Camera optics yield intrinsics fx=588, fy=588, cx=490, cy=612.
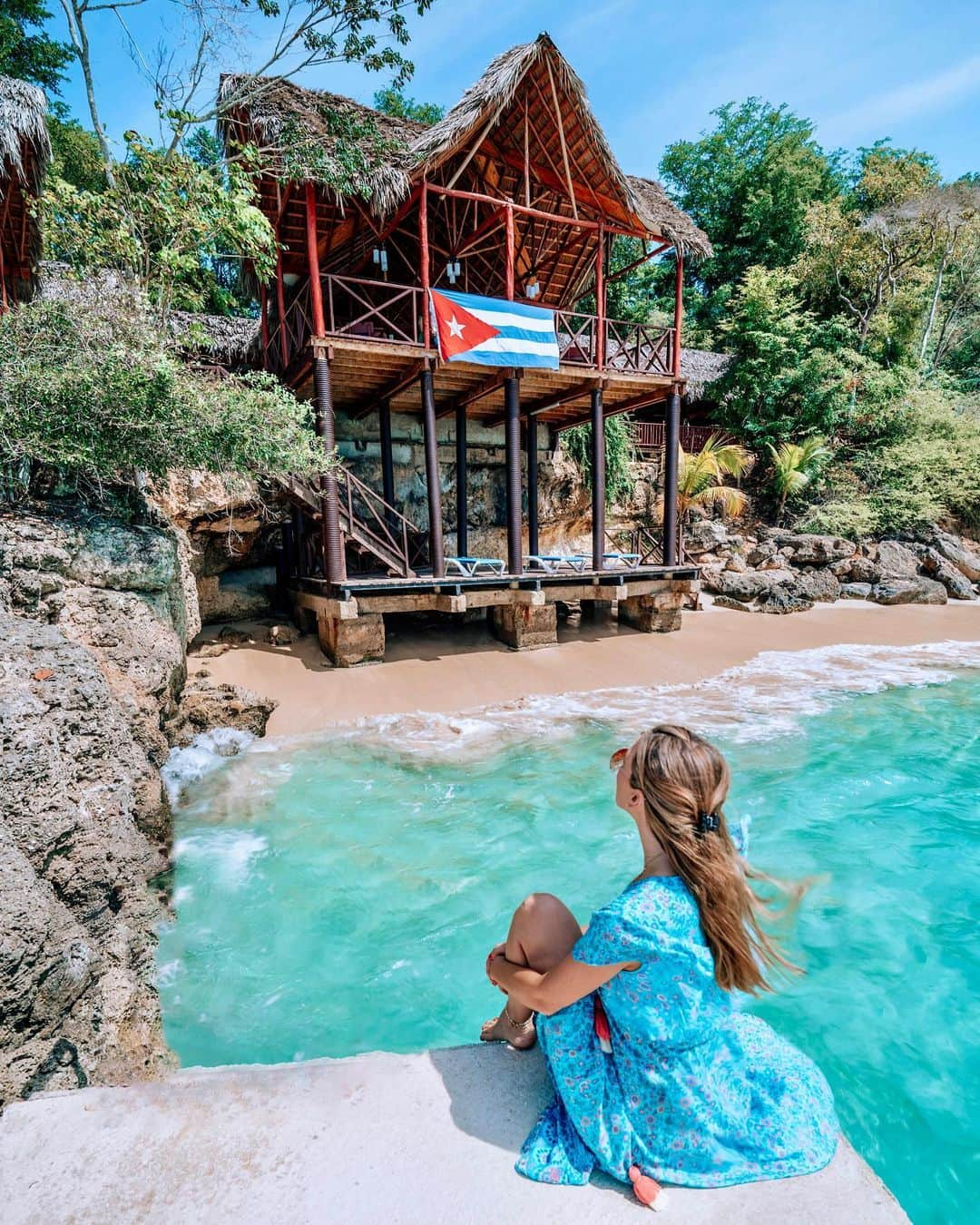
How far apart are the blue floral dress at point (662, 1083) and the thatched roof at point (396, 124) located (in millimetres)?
8918

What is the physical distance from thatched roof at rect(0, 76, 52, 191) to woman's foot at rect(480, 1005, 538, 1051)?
8883 millimetres

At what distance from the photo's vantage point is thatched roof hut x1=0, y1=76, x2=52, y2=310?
6.21 metres

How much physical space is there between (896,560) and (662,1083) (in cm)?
1564

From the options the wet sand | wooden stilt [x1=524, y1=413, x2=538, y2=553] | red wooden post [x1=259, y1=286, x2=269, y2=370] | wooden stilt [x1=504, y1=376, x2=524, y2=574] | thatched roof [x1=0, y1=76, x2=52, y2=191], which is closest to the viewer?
thatched roof [x1=0, y1=76, x2=52, y2=191]

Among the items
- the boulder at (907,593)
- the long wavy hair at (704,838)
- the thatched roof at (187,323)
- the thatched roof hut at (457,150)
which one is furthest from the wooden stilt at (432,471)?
the boulder at (907,593)

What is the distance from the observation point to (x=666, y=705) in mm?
7473

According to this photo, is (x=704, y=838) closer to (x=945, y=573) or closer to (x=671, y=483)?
(x=671, y=483)

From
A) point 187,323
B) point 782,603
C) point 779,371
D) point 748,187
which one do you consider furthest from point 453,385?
point 748,187

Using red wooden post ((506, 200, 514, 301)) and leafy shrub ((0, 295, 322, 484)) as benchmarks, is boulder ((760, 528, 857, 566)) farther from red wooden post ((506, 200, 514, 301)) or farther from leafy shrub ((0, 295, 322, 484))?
leafy shrub ((0, 295, 322, 484))

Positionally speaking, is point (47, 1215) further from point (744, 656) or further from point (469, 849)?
point (744, 656)

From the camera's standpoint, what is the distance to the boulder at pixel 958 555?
1420 cm

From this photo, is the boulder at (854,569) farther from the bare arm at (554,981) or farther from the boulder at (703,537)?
the bare arm at (554,981)

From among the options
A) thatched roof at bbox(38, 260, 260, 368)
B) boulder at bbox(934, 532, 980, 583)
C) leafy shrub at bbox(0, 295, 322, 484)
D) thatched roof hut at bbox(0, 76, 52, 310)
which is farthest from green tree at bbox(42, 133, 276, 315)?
boulder at bbox(934, 532, 980, 583)

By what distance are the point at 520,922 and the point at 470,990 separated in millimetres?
1756
